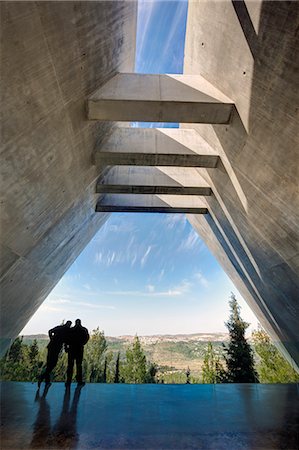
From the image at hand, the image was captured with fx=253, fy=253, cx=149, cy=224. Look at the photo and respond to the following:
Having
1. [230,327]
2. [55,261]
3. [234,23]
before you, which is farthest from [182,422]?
[230,327]

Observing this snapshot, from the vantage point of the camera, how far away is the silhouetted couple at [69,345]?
5.61 meters

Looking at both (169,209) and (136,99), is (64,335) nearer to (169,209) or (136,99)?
(136,99)

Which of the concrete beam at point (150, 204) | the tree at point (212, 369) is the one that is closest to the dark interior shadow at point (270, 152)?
the concrete beam at point (150, 204)

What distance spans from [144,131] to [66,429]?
23.5ft

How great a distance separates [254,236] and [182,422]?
193 inches

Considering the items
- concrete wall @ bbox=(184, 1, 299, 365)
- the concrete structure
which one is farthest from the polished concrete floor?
concrete wall @ bbox=(184, 1, 299, 365)

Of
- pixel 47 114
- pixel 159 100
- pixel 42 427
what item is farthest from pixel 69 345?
pixel 159 100

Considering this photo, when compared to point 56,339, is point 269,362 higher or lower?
lower

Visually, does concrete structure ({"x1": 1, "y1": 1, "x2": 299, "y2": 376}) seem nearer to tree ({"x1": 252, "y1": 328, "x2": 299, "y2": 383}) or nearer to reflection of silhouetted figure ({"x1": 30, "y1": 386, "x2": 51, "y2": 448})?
reflection of silhouetted figure ({"x1": 30, "y1": 386, "x2": 51, "y2": 448})

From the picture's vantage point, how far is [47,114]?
422cm

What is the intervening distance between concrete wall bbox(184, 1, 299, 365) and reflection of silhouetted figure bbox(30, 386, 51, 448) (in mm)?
5208

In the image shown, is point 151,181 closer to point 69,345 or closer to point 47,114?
point 47,114

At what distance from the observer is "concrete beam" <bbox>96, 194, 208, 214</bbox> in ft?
33.3

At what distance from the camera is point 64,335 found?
18.9ft
